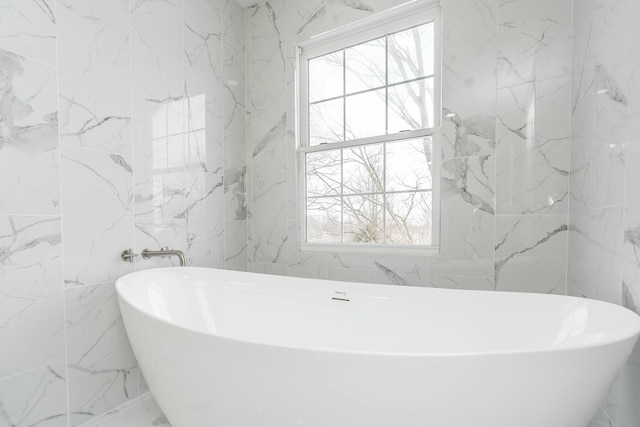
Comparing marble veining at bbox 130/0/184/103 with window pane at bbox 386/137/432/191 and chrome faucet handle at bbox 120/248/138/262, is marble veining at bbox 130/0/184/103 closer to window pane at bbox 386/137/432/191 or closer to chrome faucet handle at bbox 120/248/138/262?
chrome faucet handle at bbox 120/248/138/262

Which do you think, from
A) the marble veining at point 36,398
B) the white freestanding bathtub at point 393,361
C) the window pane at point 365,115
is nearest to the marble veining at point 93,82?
the white freestanding bathtub at point 393,361

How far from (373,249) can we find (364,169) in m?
0.54

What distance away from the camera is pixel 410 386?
2.46ft

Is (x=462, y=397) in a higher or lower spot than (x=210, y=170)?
lower

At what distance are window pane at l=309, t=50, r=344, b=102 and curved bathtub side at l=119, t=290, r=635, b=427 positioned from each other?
1.88 meters

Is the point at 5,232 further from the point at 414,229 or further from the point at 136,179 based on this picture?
the point at 414,229

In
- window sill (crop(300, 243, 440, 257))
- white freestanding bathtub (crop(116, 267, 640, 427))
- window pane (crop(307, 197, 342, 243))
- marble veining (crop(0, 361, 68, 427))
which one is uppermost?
window pane (crop(307, 197, 342, 243))

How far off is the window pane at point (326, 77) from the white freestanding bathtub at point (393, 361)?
1.41 meters


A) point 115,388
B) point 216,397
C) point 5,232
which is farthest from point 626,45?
point 115,388

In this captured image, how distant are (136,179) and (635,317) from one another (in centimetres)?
212

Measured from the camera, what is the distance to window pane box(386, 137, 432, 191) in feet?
6.43

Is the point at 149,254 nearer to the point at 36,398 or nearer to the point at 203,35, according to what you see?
the point at 36,398

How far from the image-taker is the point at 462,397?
75 cm

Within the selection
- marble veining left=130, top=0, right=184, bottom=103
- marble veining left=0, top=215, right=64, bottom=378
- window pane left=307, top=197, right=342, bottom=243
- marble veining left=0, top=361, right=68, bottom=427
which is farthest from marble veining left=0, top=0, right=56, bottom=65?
window pane left=307, top=197, right=342, bottom=243
